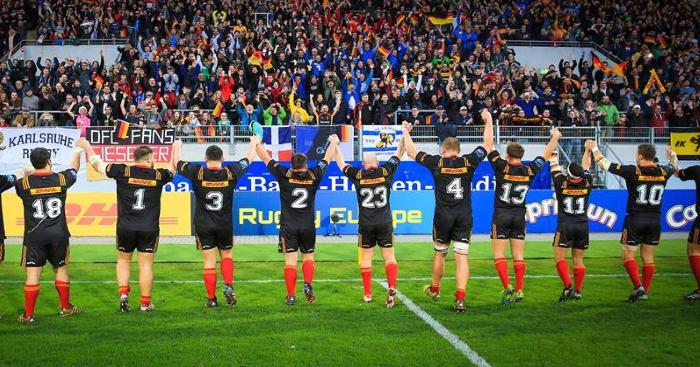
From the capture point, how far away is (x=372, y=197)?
10.8 m

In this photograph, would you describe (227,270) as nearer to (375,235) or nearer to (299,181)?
(299,181)

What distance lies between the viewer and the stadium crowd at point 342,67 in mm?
23094

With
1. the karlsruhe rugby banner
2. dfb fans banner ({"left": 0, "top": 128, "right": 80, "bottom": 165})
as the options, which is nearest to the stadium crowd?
dfb fans banner ({"left": 0, "top": 128, "right": 80, "bottom": 165})

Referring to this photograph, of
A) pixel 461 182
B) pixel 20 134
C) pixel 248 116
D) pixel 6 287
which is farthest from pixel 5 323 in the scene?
pixel 248 116

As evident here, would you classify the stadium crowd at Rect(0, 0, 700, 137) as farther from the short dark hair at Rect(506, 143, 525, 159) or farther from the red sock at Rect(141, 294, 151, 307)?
the red sock at Rect(141, 294, 151, 307)

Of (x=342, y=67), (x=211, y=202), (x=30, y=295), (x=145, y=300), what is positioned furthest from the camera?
(x=342, y=67)

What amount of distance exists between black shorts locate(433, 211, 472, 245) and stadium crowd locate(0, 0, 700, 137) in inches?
465

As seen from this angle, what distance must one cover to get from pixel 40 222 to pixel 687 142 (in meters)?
19.7

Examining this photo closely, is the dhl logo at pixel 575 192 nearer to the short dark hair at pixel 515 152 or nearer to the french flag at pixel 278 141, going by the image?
the short dark hair at pixel 515 152

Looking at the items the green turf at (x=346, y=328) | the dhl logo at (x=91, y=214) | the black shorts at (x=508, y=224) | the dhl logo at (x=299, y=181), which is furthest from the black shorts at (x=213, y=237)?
the dhl logo at (x=91, y=214)

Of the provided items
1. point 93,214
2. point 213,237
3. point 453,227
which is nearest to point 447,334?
point 453,227

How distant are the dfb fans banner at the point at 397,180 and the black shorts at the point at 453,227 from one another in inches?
429

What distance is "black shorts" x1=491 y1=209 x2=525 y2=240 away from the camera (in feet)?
36.0

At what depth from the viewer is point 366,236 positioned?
10805mm
